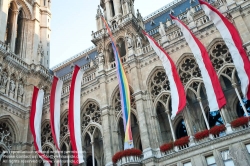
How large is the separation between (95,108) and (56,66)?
19083 mm

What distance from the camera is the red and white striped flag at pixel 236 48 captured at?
15.5 m

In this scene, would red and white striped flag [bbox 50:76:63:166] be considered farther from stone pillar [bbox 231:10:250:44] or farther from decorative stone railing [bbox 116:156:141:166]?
stone pillar [bbox 231:10:250:44]

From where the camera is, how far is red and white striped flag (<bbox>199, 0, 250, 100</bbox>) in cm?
1548

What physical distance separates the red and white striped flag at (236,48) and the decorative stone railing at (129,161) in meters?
7.00

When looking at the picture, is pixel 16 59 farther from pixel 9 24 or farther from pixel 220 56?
pixel 220 56

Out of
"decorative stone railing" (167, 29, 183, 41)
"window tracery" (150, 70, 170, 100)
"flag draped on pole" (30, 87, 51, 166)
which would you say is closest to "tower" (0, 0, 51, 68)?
"flag draped on pole" (30, 87, 51, 166)

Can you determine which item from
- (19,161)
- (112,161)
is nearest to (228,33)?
(112,161)

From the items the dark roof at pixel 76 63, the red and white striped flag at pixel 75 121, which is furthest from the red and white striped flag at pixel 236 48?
the dark roof at pixel 76 63

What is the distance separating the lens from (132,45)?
2341 centimetres

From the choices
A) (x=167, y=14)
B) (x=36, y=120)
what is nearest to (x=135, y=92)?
(x=36, y=120)

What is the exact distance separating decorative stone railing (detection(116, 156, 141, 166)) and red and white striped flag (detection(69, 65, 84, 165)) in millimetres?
2553

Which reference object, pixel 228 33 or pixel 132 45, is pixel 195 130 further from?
pixel 132 45

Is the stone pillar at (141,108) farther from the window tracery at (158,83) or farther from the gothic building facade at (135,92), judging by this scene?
the window tracery at (158,83)

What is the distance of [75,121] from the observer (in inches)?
773
